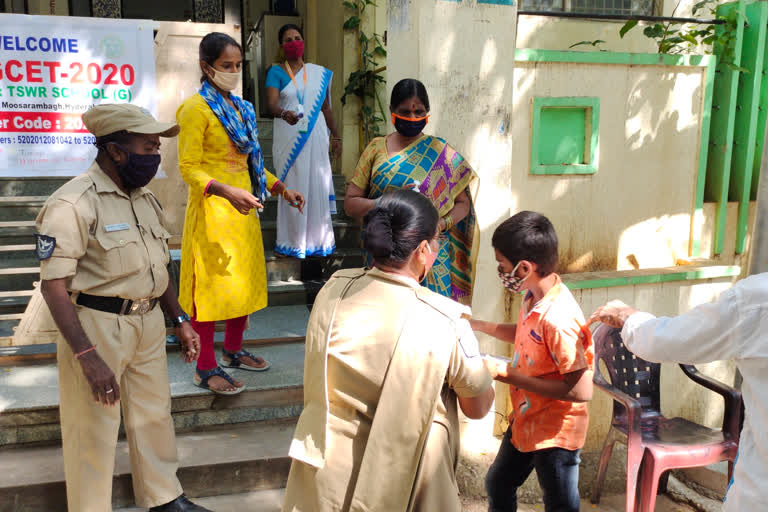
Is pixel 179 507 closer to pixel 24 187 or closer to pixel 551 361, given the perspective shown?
pixel 551 361

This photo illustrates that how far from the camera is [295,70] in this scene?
529 centimetres

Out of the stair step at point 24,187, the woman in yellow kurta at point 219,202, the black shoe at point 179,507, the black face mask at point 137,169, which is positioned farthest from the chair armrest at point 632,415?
the stair step at point 24,187

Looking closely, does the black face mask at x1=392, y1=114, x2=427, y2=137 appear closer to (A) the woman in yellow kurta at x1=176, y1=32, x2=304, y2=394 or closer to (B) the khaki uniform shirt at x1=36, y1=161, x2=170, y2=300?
(A) the woman in yellow kurta at x1=176, y1=32, x2=304, y2=394

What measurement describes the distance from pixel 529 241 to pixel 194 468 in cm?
207

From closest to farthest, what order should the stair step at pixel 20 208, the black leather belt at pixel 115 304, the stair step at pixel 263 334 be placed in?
the black leather belt at pixel 115 304, the stair step at pixel 263 334, the stair step at pixel 20 208

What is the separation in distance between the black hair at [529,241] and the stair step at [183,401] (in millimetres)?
1831

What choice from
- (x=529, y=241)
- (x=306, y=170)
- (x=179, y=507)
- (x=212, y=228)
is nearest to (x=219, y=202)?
(x=212, y=228)

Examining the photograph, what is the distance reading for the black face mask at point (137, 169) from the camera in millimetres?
A: 2688

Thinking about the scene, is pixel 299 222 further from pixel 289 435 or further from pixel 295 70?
pixel 289 435

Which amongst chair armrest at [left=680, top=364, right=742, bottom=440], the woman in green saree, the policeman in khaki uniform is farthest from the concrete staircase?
chair armrest at [left=680, top=364, right=742, bottom=440]

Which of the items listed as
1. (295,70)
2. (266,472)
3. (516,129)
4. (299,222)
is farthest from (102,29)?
(266,472)

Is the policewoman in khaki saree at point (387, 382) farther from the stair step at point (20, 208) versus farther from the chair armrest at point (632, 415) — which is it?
the stair step at point (20, 208)

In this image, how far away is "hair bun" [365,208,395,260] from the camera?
1850 millimetres

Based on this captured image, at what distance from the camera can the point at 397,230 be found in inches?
73.2
